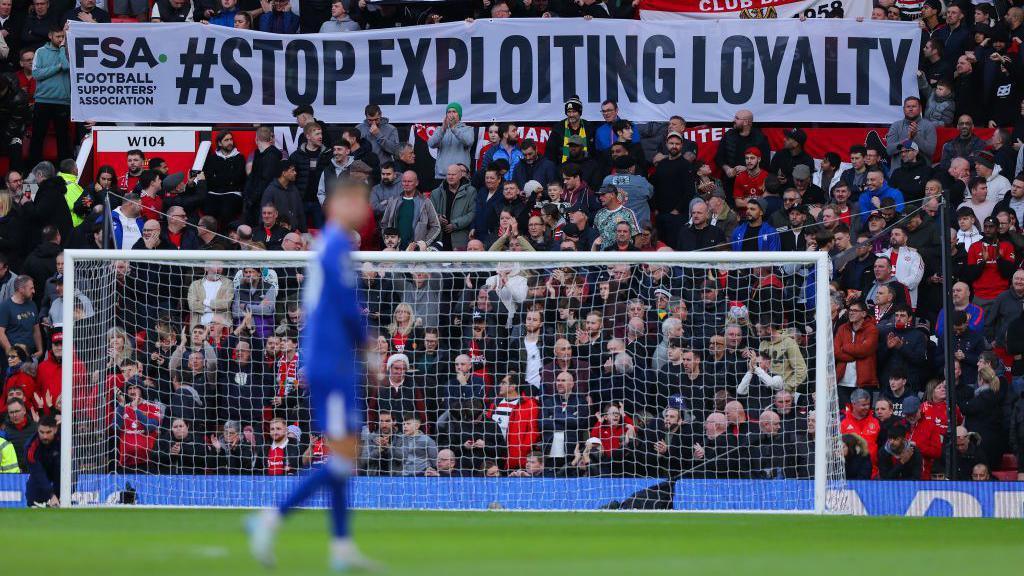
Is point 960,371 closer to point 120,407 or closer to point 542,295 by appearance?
point 542,295

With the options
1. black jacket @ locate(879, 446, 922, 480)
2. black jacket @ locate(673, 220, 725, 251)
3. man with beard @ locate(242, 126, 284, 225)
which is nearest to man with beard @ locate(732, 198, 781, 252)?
black jacket @ locate(673, 220, 725, 251)

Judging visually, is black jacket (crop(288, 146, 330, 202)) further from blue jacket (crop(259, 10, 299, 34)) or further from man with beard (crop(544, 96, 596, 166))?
man with beard (crop(544, 96, 596, 166))

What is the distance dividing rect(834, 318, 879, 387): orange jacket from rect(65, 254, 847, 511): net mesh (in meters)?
0.95

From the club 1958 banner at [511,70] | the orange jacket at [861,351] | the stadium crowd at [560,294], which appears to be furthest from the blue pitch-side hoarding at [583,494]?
the club 1958 banner at [511,70]

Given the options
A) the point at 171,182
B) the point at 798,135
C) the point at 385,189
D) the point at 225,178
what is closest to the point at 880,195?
the point at 798,135

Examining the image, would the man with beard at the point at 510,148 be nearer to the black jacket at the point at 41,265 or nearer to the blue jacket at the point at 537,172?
the blue jacket at the point at 537,172

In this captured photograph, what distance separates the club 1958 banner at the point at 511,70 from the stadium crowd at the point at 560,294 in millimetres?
535

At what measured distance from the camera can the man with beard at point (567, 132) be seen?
1997 centimetres

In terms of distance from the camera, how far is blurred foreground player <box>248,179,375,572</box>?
7629 mm

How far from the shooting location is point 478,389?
1566 centimetres

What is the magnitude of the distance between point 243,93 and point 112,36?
1.95 meters

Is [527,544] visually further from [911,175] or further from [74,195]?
[74,195]

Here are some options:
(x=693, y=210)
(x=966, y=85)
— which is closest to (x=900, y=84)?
(x=966, y=85)

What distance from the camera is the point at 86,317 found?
15555 mm
